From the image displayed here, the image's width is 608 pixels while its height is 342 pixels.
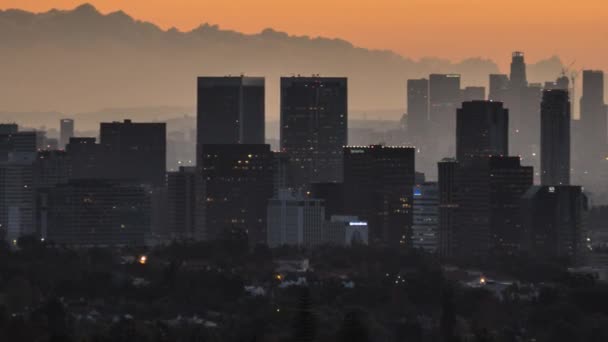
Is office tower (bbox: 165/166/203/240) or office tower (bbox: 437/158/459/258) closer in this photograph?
office tower (bbox: 437/158/459/258)

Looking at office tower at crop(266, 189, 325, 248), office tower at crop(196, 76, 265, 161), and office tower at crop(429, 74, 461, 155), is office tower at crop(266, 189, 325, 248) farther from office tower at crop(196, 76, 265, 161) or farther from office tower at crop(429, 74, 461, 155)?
office tower at crop(429, 74, 461, 155)

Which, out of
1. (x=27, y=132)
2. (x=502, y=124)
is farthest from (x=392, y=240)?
(x=27, y=132)

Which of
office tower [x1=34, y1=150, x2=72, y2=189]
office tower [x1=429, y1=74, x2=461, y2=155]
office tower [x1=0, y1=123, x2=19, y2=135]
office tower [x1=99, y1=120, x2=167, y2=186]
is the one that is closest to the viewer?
office tower [x1=34, y1=150, x2=72, y2=189]

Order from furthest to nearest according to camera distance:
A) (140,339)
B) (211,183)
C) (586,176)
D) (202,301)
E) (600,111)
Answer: (600,111) < (586,176) < (211,183) < (202,301) < (140,339)

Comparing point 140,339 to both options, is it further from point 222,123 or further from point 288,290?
point 222,123

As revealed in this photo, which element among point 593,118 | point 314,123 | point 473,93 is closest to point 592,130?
point 593,118

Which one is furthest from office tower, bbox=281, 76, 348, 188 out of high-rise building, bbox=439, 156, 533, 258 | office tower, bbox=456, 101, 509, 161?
high-rise building, bbox=439, 156, 533, 258

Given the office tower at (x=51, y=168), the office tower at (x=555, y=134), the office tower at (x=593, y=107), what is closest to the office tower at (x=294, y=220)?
the office tower at (x=51, y=168)

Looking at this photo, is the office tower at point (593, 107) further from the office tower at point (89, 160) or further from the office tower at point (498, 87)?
the office tower at point (89, 160)
